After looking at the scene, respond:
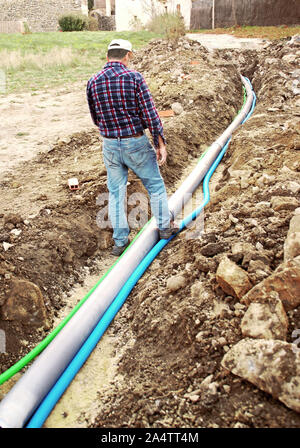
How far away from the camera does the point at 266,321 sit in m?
2.14

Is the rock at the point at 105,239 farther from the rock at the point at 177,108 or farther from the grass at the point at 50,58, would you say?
the grass at the point at 50,58

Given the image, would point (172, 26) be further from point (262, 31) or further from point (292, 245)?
point (292, 245)

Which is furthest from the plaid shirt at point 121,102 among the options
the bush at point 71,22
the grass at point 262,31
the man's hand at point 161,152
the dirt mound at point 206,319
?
the bush at point 71,22

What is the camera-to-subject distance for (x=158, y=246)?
3.84 m

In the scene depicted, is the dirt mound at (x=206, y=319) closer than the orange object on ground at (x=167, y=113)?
Yes

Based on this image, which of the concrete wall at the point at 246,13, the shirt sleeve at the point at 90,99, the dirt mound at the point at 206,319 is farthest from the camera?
Answer: the concrete wall at the point at 246,13

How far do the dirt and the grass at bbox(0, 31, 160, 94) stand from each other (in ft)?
18.4

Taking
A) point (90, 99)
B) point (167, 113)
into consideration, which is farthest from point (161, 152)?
point (167, 113)

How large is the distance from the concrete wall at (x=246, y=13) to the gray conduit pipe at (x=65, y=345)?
16.6 m

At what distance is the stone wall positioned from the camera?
86.2 ft

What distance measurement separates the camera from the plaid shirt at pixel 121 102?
3141mm

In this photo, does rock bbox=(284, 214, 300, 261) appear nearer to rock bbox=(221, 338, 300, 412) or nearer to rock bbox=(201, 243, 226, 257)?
rock bbox=(201, 243, 226, 257)

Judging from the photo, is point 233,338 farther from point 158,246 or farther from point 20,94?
point 20,94

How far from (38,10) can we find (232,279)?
102ft
